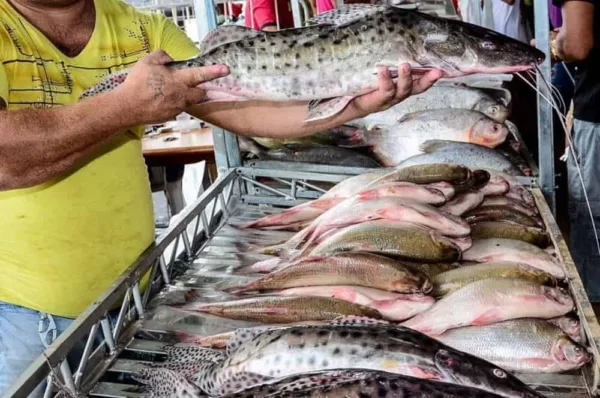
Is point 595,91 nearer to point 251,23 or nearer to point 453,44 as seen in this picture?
point 453,44

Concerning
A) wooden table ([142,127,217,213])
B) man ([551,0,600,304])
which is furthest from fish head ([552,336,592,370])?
wooden table ([142,127,217,213])

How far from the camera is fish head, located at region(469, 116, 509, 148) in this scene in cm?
372

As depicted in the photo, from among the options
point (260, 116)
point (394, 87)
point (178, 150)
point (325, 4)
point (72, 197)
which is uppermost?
point (325, 4)

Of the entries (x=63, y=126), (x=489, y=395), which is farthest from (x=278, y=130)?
(x=489, y=395)

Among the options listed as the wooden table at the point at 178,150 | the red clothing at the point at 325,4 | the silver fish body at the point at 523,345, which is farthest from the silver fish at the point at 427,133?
the red clothing at the point at 325,4

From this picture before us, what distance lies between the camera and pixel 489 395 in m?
1.47

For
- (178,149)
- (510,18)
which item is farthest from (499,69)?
(510,18)

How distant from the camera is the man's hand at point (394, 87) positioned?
2203mm

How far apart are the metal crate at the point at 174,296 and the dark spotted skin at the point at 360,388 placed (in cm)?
61

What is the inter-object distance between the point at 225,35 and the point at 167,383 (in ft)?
3.75

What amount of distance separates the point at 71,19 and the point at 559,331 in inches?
72.2

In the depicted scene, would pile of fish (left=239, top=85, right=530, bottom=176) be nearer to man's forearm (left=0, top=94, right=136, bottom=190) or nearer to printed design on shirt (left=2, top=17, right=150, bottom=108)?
printed design on shirt (left=2, top=17, right=150, bottom=108)

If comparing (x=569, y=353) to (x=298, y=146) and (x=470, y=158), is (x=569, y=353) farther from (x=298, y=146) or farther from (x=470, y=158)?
(x=298, y=146)

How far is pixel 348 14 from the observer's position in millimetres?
2371
